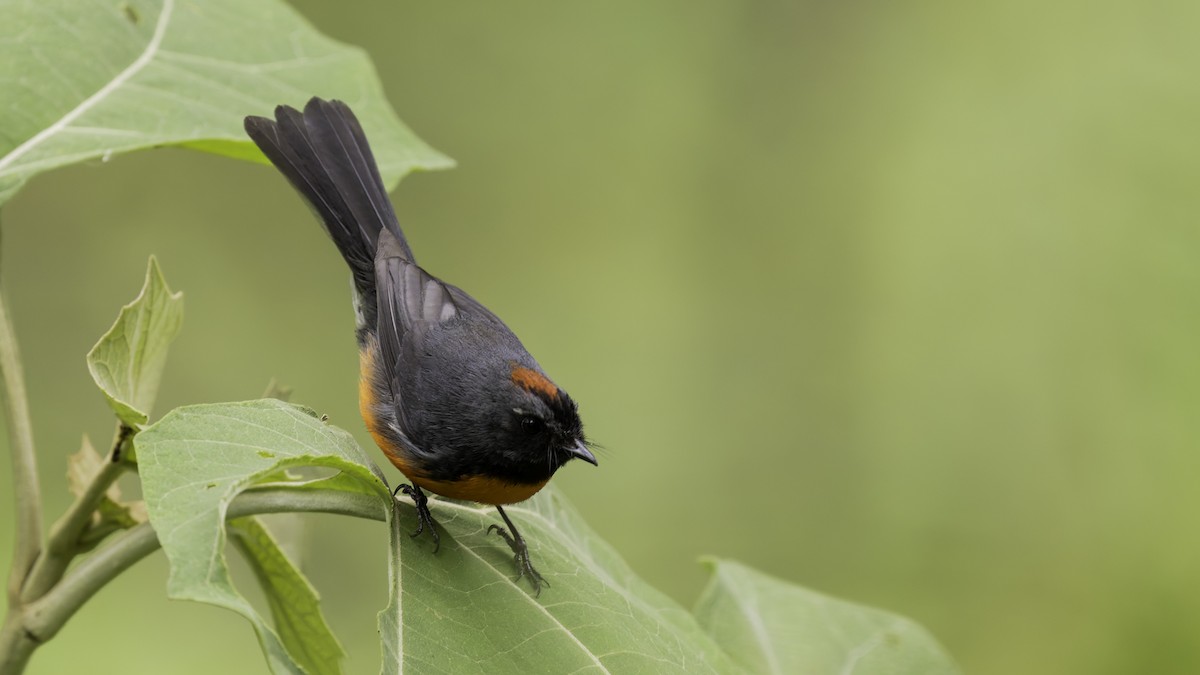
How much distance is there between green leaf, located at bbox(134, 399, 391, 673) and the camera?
1.30m

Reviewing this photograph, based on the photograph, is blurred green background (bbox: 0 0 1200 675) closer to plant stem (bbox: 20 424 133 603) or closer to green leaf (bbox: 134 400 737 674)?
plant stem (bbox: 20 424 133 603)

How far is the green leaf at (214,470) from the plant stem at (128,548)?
0.08 m

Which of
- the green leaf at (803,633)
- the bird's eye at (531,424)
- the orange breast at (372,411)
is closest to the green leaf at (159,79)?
the orange breast at (372,411)

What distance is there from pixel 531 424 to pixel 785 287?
5476 millimetres

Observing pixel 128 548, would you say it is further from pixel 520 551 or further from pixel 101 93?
pixel 101 93

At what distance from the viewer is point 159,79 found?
2.46m

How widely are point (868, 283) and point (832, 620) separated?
5161mm

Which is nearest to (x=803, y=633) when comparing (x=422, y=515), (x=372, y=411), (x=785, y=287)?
(x=422, y=515)

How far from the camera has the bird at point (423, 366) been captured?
2305 mm

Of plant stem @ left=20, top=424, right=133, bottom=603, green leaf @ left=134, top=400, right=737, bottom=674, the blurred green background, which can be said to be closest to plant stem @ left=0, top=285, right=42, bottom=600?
plant stem @ left=20, top=424, right=133, bottom=603

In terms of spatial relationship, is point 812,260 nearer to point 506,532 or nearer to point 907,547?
point 907,547

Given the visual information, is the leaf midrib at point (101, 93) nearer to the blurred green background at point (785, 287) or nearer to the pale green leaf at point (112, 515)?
the pale green leaf at point (112, 515)

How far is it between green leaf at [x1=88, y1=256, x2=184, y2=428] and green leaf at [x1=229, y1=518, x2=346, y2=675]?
0.94ft

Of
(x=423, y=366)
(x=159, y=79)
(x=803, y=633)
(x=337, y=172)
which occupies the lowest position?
(x=803, y=633)
